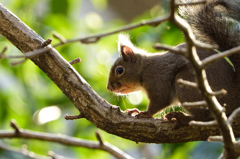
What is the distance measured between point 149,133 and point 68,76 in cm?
63

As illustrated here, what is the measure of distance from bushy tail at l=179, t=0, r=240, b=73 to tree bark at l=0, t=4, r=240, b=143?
24.5 inches

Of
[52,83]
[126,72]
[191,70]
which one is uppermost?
[52,83]

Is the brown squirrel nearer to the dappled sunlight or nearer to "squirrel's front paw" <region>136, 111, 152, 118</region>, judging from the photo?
"squirrel's front paw" <region>136, 111, 152, 118</region>

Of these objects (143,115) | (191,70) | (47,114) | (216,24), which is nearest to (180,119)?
(143,115)

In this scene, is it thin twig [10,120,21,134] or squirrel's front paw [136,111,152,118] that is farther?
squirrel's front paw [136,111,152,118]

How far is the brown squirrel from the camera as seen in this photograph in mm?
2406

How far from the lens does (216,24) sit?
2521 mm

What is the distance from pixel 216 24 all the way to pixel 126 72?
787 millimetres

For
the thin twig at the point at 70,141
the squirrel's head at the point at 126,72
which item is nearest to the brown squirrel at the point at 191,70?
the squirrel's head at the point at 126,72

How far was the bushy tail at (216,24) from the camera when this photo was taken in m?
2.45

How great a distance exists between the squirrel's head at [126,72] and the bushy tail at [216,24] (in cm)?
56

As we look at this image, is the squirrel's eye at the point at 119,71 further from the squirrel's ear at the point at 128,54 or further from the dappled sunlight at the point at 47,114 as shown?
the dappled sunlight at the point at 47,114

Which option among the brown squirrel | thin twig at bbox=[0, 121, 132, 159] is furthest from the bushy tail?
thin twig at bbox=[0, 121, 132, 159]

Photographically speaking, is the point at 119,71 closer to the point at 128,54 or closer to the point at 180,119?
the point at 128,54
